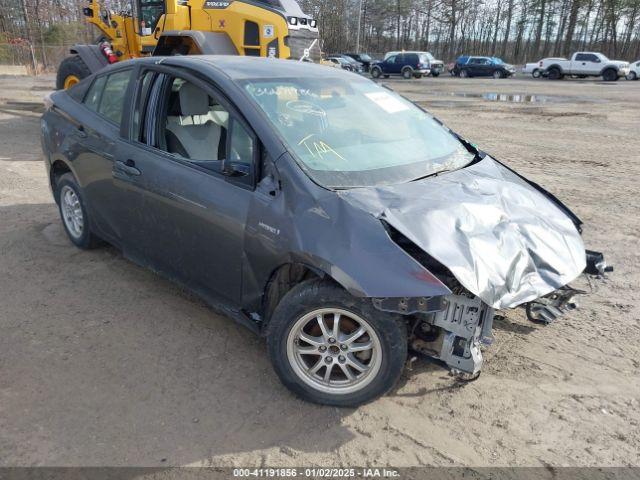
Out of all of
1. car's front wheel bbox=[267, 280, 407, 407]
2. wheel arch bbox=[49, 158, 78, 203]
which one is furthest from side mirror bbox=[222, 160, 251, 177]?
wheel arch bbox=[49, 158, 78, 203]

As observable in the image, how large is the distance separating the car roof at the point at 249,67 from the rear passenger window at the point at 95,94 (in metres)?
0.70

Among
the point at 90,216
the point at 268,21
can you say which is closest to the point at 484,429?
the point at 90,216

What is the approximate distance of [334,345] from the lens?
2.81 metres

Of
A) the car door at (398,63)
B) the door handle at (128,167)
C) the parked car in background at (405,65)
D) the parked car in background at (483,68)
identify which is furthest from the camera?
the car door at (398,63)

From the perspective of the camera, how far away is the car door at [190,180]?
3121 millimetres

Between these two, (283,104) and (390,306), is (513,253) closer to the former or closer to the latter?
(390,306)

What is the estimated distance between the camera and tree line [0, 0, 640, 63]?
53.0 metres

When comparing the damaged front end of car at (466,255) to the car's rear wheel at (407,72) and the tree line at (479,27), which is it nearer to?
the car's rear wheel at (407,72)

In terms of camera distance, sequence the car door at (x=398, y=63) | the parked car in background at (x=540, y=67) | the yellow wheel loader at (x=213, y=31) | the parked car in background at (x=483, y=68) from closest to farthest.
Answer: the yellow wheel loader at (x=213, y=31)
the parked car in background at (x=540, y=67)
the parked car in background at (x=483, y=68)
the car door at (x=398, y=63)

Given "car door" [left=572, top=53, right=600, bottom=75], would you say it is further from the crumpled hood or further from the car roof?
the crumpled hood

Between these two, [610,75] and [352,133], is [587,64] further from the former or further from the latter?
[352,133]

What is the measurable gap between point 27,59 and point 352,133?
125 ft

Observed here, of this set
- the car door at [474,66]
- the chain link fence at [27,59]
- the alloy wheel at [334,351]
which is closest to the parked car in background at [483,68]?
the car door at [474,66]

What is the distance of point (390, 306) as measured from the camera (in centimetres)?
255
